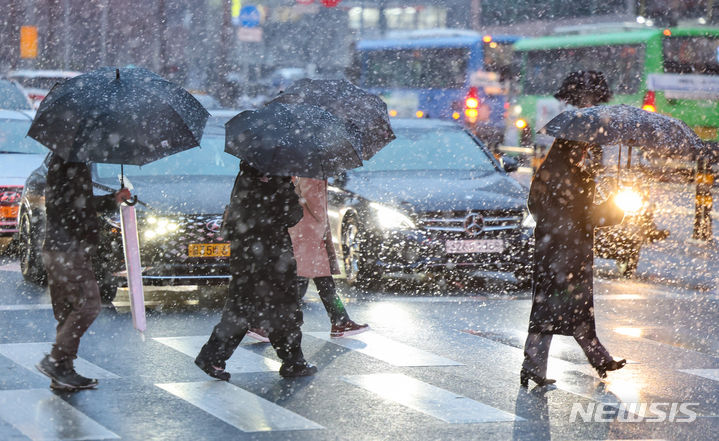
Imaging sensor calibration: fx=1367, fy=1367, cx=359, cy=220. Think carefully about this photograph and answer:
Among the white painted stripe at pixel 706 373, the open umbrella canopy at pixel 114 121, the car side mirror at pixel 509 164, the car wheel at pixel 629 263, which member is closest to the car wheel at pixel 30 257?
the car side mirror at pixel 509 164

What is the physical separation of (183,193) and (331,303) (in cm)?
236

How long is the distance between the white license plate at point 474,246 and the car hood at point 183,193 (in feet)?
6.98

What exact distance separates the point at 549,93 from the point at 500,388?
27.6 meters

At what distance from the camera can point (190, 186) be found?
1202 centimetres

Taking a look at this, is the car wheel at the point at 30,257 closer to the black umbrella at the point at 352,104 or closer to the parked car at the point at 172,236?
the parked car at the point at 172,236

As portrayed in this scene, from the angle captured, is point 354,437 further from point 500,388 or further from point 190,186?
point 190,186

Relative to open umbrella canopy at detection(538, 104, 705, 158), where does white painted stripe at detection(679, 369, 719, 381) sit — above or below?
below

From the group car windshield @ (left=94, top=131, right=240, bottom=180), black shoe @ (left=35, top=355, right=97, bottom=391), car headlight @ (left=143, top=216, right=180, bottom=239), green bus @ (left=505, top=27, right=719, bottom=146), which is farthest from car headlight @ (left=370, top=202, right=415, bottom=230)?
green bus @ (left=505, top=27, right=719, bottom=146)

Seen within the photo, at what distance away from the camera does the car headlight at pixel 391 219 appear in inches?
500

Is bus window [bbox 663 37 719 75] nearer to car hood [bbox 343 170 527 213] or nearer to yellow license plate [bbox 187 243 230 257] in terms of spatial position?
car hood [bbox 343 170 527 213]

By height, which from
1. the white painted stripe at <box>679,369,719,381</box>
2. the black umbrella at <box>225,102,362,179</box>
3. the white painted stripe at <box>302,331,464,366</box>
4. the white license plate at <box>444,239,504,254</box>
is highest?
the black umbrella at <box>225,102,362,179</box>

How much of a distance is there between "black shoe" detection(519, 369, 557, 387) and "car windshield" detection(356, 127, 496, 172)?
243 inches

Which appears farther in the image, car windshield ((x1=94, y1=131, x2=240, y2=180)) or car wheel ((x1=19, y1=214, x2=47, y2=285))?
car wheel ((x1=19, y1=214, x2=47, y2=285))

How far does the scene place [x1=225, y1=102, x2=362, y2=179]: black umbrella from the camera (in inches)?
302
